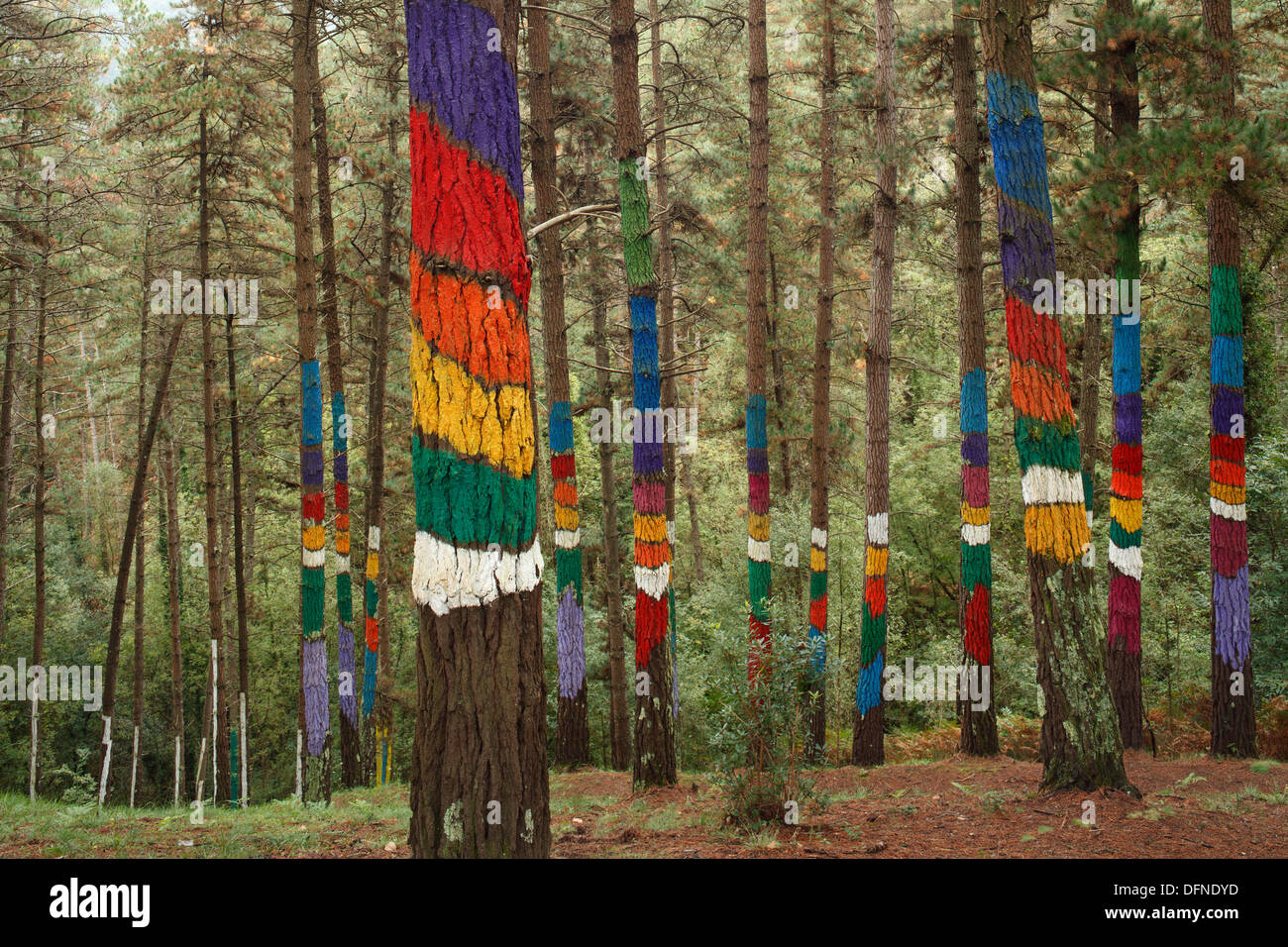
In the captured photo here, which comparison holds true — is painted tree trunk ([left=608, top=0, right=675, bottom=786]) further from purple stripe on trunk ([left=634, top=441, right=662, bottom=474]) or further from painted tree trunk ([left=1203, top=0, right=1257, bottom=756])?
painted tree trunk ([left=1203, top=0, right=1257, bottom=756])

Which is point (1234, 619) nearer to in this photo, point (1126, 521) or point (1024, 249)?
point (1126, 521)

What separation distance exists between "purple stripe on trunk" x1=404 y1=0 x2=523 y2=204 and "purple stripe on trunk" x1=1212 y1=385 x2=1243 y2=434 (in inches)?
363

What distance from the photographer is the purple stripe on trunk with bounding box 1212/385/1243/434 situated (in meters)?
9.25

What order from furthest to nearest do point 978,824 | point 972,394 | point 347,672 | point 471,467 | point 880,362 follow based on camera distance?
point 347,672, point 880,362, point 972,394, point 978,824, point 471,467

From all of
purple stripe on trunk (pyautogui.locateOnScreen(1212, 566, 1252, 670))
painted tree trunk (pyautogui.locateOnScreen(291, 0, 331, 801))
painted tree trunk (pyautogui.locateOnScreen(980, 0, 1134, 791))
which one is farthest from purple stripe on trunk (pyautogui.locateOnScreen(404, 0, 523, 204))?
purple stripe on trunk (pyautogui.locateOnScreen(1212, 566, 1252, 670))

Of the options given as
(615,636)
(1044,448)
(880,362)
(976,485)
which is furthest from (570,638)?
(1044,448)

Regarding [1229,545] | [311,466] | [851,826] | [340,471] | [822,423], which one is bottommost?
[851,826]

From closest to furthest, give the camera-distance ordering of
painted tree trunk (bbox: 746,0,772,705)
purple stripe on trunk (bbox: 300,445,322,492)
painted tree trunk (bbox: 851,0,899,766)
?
purple stripe on trunk (bbox: 300,445,322,492), painted tree trunk (bbox: 746,0,772,705), painted tree trunk (bbox: 851,0,899,766)

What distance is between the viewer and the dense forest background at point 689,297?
1097 cm

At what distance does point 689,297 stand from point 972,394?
9091 millimetres

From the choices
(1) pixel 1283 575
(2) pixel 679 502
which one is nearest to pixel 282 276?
(1) pixel 1283 575

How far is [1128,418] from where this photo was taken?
31.1 ft

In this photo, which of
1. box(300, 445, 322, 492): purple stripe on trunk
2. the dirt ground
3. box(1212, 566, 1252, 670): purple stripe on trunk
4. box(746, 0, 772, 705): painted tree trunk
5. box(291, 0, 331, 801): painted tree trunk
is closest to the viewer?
the dirt ground
